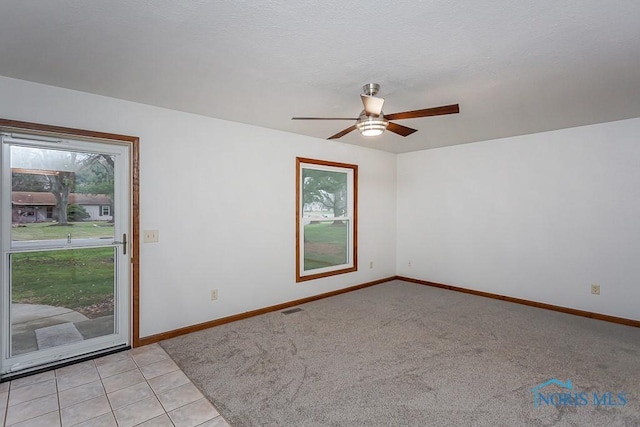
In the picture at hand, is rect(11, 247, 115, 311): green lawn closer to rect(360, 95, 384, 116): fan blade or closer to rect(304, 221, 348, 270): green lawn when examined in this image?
rect(304, 221, 348, 270): green lawn

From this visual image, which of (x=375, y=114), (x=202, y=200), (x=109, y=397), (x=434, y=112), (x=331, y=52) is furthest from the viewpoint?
(x=202, y=200)

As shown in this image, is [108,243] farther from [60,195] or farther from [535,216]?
[535,216]

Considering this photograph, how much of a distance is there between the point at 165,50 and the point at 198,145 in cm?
149

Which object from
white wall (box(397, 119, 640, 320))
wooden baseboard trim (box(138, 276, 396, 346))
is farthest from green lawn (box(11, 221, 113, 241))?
white wall (box(397, 119, 640, 320))

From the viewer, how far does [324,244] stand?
5105 millimetres

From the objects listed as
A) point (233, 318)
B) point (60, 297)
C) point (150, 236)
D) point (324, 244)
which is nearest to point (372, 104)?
point (150, 236)

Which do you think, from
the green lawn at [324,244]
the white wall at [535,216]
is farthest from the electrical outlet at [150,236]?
the white wall at [535,216]

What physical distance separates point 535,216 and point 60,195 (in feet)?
18.1

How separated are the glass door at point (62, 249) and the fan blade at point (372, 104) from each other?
2346 mm

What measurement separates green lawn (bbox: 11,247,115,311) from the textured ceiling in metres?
1.48

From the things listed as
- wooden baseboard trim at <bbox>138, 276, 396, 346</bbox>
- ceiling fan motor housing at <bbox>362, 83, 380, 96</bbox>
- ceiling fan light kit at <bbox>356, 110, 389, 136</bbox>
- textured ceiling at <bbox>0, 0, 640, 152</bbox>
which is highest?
textured ceiling at <bbox>0, 0, 640, 152</bbox>

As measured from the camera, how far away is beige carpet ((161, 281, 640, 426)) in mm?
2090

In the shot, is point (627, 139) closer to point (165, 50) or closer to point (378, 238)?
point (378, 238)

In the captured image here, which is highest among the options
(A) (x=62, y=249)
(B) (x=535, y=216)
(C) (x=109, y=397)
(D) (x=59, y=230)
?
(B) (x=535, y=216)
